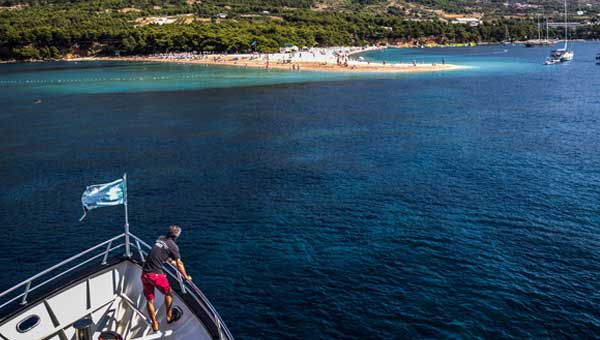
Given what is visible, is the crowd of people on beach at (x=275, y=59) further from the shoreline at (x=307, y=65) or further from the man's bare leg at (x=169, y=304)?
the man's bare leg at (x=169, y=304)

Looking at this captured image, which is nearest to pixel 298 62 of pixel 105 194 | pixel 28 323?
pixel 105 194

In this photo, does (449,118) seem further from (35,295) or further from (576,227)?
(35,295)

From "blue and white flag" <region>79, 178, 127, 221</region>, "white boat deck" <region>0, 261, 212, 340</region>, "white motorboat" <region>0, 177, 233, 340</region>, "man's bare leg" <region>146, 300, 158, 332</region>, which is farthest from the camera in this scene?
"blue and white flag" <region>79, 178, 127, 221</region>

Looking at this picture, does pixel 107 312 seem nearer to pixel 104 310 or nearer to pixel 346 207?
pixel 104 310

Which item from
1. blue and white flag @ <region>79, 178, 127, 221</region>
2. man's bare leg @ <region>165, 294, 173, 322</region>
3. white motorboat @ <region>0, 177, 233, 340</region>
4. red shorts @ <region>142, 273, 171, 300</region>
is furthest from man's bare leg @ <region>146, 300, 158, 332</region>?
blue and white flag @ <region>79, 178, 127, 221</region>

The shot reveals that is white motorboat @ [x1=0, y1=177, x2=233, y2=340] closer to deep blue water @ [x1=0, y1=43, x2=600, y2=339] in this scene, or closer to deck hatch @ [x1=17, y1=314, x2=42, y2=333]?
deck hatch @ [x1=17, y1=314, x2=42, y2=333]

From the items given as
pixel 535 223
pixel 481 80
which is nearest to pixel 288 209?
pixel 535 223

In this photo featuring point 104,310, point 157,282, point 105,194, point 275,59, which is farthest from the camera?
point 275,59

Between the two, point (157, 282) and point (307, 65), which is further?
point (307, 65)
